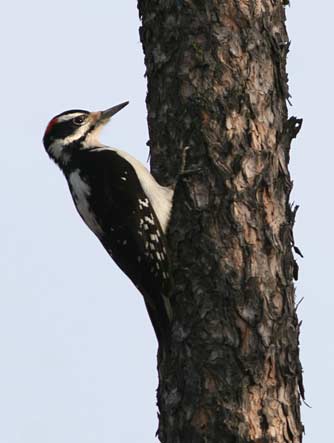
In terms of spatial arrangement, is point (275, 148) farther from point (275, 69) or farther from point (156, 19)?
point (156, 19)

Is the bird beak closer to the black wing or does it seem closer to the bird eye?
the bird eye

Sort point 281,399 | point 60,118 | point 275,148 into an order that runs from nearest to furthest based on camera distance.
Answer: point 281,399 < point 275,148 < point 60,118

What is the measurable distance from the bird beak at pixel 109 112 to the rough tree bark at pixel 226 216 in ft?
2.75

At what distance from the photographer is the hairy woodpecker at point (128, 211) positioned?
14.1ft

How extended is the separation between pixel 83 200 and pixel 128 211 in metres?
0.31

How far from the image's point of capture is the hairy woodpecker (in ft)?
14.1

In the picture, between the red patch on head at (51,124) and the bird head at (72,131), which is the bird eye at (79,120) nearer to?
the bird head at (72,131)

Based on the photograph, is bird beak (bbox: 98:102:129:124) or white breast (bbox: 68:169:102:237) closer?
white breast (bbox: 68:169:102:237)

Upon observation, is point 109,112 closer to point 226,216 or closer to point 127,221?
point 127,221

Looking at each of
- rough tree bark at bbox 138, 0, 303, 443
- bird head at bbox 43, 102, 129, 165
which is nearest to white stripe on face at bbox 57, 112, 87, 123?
bird head at bbox 43, 102, 129, 165

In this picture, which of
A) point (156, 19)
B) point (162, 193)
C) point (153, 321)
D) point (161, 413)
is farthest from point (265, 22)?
point (161, 413)

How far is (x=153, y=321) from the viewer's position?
171 inches

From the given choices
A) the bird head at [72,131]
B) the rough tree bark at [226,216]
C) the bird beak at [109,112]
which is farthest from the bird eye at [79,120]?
the rough tree bark at [226,216]

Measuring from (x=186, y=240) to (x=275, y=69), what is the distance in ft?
3.10
